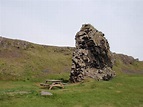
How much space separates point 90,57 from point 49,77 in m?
11.5

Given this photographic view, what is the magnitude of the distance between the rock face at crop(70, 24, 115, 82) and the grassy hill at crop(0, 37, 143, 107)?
243 cm

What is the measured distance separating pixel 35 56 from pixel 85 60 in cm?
2703

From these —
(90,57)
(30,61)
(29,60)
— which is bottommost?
(30,61)

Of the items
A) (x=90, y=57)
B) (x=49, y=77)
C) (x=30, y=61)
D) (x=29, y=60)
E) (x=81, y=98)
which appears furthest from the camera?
(x=29, y=60)

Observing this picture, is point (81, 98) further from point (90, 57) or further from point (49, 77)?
point (49, 77)

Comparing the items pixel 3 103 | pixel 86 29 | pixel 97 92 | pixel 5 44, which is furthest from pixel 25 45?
pixel 3 103

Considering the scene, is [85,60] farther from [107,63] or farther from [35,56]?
[35,56]

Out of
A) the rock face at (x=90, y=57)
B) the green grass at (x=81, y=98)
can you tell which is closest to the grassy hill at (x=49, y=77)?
the green grass at (x=81, y=98)

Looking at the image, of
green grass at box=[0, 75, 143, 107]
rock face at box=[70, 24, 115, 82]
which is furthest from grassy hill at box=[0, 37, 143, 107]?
rock face at box=[70, 24, 115, 82]

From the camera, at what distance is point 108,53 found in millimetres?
47031

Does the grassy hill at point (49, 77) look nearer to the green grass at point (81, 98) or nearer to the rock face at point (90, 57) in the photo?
the green grass at point (81, 98)

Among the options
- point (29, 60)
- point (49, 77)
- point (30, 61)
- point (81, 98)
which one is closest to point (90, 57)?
point (49, 77)

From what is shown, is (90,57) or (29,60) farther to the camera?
(29,60)

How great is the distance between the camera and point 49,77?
50.4 meters
